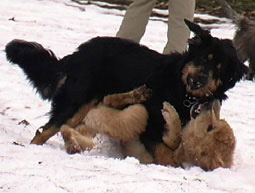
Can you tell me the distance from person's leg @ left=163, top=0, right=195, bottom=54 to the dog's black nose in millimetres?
2278

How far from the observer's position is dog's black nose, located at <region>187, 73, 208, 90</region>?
15.7 ft

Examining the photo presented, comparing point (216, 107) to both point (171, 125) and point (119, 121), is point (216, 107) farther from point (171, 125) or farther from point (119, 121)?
point (119, 121)

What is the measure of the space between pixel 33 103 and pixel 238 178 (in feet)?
10.6

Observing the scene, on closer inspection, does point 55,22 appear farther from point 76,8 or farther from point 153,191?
point 153,191

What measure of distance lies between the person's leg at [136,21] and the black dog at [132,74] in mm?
1775

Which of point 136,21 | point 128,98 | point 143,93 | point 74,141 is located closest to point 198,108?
point 143,93

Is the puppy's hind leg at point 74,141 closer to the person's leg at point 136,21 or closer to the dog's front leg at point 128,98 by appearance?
the dog's front leg at point 128,98

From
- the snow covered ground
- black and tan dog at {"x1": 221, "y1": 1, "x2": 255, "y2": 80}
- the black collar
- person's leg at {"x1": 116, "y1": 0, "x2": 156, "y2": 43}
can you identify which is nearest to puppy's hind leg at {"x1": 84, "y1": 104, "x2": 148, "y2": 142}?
the snow covered ground

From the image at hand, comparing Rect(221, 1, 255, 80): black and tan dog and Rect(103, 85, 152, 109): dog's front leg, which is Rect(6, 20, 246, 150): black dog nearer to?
Rect(103, 85, 152, 109): dog's front leg

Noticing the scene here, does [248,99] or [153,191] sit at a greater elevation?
[153,191]

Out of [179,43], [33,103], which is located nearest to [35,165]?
[33,103]

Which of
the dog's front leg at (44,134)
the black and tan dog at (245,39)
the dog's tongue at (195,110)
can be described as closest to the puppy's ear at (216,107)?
the dog's tongue at (195,110)

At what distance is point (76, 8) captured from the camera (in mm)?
13484

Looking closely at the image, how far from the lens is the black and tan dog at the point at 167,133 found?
4816 mm
